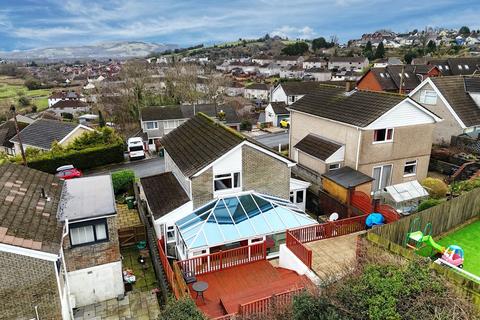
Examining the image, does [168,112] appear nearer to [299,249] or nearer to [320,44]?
[299,249]

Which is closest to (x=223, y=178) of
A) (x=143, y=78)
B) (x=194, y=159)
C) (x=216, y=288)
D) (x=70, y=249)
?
(x=194, y=159)

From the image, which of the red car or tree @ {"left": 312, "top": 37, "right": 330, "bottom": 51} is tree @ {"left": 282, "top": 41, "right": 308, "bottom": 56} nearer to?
tree @ {"left": 312, "top": 37, "right": 330, "bottom": 51}

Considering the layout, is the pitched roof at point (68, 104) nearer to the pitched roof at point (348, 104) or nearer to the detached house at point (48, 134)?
the detached house at point (48, 134)

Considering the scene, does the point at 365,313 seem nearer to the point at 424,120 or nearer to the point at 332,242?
the point at 332,242

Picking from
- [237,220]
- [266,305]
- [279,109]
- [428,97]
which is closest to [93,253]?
[237,220]

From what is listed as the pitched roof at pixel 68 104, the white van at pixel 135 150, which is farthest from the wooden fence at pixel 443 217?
the pitched roof at pixel 68 104

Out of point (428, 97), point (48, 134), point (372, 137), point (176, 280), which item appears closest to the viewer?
point (176, 280)

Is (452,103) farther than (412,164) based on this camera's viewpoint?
Yes
